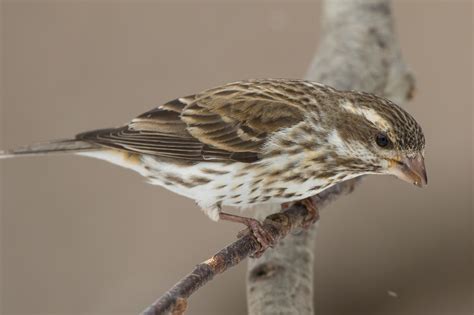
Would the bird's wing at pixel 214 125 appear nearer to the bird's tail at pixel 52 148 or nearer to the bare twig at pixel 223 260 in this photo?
the bird's tail at pixel 52 148

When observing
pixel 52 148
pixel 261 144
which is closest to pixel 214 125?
pixel 261 144

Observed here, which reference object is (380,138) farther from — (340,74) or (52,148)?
(52,148)

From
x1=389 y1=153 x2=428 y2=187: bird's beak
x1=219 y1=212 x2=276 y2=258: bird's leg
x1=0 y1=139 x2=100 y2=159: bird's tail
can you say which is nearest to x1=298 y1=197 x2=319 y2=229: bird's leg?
A: x1=219 y1=212 x2=276 y2=258: bird's leg

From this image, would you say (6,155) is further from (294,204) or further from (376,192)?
(376,192)

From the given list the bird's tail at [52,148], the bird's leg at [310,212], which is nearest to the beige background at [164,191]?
the bird's leg at [310,212]

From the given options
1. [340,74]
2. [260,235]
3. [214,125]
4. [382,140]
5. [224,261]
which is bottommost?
[224,261]

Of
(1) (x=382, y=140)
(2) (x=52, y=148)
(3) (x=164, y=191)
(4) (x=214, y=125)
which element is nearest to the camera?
(1) (x=382, y=140)

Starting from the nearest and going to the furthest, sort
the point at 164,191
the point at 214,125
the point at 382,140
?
the point at 382,140
the point at 214,125
the point at 164,191
